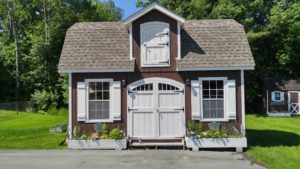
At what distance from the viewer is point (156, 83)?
1834cm

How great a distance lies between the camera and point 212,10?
42.1m

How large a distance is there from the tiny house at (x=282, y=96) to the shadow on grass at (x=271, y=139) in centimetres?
1596

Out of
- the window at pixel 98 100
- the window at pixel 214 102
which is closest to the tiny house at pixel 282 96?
the window at pixel 214 102

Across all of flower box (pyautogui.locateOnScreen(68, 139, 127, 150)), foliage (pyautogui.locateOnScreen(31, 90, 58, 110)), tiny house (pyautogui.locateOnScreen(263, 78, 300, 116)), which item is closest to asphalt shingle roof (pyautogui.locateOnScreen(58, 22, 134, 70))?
flower box (pyautogui.locateOnScreen(68, 139, 127, 150))

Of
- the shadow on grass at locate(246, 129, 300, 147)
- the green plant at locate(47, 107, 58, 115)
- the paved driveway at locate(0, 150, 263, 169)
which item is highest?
the green plant at locate(47, 107, 58, 115)

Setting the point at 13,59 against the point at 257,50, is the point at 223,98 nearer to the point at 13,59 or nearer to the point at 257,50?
the point at 257,50

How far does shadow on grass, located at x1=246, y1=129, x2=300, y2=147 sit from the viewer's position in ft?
62.4

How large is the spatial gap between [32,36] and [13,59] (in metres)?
3.92

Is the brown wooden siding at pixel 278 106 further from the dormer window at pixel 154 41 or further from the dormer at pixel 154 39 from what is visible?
the dormer window at pixel 154 41

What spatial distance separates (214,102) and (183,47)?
2606 millimetres

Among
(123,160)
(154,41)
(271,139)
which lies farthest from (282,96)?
(123,160)

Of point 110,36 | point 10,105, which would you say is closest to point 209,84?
point 110,36

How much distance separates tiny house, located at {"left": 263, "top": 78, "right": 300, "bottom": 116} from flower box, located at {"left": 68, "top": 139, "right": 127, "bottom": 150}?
23887 millimetres

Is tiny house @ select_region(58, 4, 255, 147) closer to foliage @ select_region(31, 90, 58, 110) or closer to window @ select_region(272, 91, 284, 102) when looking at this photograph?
window @ select_region(272, 91, 284, 102)
